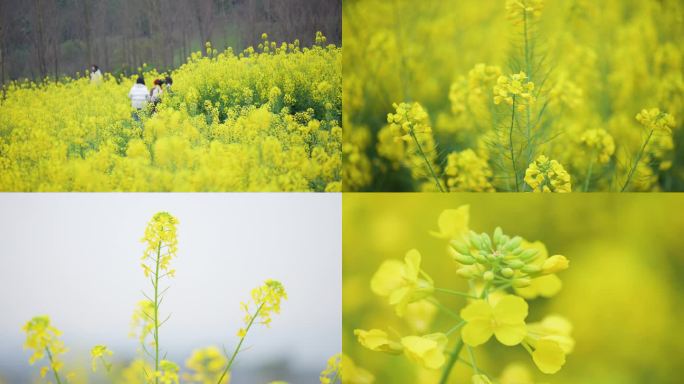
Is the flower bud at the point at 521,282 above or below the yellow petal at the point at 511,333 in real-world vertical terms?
above

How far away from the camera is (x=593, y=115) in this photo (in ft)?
5.32

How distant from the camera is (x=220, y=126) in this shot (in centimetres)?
183

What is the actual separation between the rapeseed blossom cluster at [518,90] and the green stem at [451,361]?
40 centimetres

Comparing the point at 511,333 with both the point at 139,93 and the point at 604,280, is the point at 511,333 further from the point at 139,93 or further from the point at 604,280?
the point at 139,93

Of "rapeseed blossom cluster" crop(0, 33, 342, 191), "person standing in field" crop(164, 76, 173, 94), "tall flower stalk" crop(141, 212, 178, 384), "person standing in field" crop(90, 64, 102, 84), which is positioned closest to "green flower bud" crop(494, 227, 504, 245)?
"rapeseed blossom cluster" crop(0, 33, 342, 191)

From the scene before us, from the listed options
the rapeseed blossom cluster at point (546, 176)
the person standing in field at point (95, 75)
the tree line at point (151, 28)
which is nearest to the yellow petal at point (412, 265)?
the rapeseed blossom cluster at point (546, 176)

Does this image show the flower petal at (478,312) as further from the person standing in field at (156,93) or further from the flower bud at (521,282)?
the person standing in field at (156,93)

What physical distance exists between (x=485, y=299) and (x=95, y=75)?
1.18 meters

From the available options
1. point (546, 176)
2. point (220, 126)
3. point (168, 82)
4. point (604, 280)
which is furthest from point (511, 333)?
point (168, 82)

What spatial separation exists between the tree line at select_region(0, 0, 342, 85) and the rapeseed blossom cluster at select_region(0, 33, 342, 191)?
0.03 meters

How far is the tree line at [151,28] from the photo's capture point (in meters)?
1.82

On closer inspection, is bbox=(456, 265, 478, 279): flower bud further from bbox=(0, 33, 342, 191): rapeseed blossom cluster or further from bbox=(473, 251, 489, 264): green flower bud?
bbox=(0, 33, 342, 191): rapeseed blossom cluster

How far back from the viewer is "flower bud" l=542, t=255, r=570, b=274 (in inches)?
62.4

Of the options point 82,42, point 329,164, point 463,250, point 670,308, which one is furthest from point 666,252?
point 82,42
